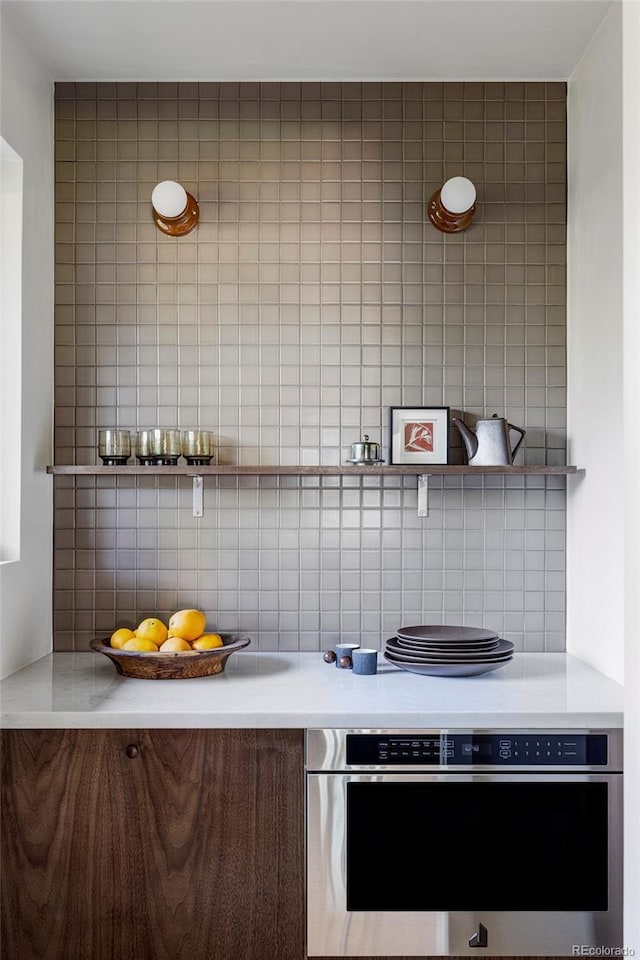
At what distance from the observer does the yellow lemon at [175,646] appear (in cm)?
211

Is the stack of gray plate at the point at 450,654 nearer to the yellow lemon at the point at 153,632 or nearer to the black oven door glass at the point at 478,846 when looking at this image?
the black oven door glass at the point at 478,846

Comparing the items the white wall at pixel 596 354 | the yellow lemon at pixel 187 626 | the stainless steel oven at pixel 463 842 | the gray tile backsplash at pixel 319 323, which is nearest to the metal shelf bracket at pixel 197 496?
the gray tile backsplash at pixel 319 323

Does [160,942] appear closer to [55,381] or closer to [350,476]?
[350,476]

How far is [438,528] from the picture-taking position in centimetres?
247

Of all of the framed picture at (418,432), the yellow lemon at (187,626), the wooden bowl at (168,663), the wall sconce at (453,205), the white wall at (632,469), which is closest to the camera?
the white wall at (632,469)

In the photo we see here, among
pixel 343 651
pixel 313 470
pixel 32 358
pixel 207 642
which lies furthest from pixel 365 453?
pixel 32 358

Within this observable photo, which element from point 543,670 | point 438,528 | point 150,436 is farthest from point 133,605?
point 543,670

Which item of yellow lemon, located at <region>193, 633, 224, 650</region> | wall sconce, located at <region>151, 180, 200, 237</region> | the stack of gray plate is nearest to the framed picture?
the stack of gray plate

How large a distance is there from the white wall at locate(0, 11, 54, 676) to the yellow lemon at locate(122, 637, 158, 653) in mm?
314

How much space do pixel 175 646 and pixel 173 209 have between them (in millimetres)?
1218

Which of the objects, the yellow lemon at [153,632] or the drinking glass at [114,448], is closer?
the yellow lemon at [153,632]

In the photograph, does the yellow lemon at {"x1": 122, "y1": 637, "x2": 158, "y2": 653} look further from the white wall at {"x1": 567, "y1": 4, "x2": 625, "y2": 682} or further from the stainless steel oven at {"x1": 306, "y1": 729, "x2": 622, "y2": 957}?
the white wall at {"x1": 567, "y1": 4, "x2": 625, "y2": 682}

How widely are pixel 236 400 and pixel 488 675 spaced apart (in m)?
1.08

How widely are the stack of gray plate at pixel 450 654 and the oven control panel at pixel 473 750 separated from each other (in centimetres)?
31
